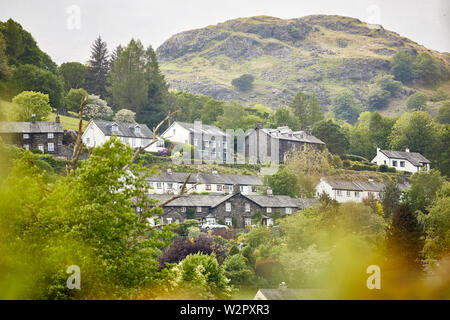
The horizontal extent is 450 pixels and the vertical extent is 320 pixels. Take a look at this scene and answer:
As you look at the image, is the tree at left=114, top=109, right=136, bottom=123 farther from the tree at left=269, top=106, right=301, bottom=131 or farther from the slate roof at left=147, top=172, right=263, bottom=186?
the tree at left=269, top=106, right=301, bottom=131

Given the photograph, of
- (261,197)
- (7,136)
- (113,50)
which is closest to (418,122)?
(261,197)

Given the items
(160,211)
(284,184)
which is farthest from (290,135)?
(160,211)

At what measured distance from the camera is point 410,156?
79688 millimetres

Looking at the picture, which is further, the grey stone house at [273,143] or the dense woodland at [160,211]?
the grey stone house at [273,143]

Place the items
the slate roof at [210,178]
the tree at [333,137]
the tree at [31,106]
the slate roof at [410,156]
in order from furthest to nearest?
the tree at [333,137], the slate roof at [410,156], the tree at [31,106], the slate roof at [210,178]

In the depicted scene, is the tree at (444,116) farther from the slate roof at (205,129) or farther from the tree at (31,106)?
the tree at (31,106)

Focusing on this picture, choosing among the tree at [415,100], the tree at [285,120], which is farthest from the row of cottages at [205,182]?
the tree at [415,100]

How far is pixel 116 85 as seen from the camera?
85.7 meters

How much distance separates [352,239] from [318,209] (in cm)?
1386

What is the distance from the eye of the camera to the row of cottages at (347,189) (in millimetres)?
61594

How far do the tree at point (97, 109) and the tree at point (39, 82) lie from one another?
4.43 meters

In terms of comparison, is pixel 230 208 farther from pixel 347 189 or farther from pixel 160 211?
pixel 160 211

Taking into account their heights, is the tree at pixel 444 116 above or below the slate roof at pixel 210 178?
above
